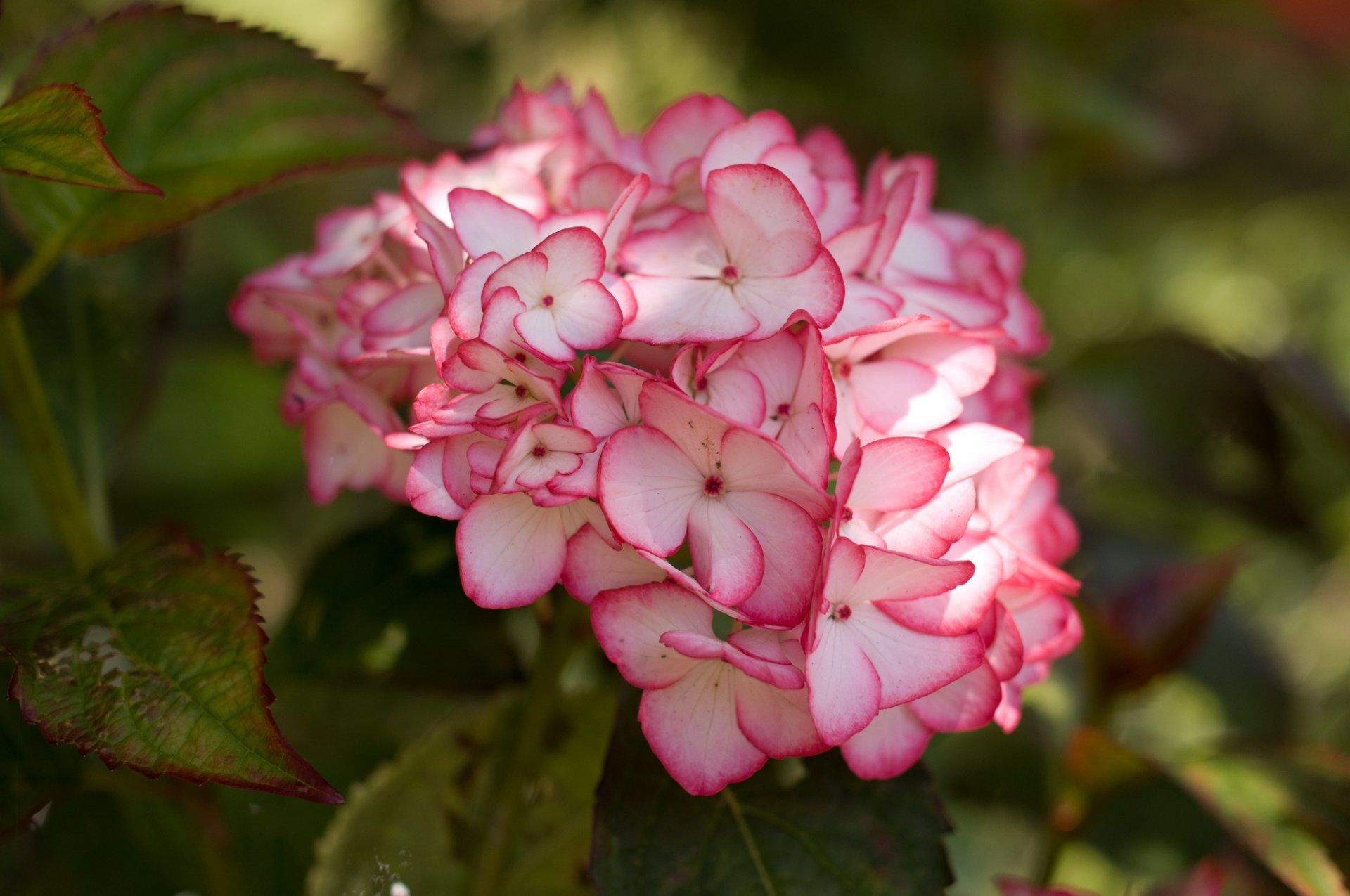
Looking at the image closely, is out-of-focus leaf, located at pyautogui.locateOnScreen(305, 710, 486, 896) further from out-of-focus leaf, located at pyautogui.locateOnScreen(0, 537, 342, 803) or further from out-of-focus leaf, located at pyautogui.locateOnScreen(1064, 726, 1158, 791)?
out-of-focus leaf, located at pyautogui.locateOnScreen(1064, 726, 1158, 791)

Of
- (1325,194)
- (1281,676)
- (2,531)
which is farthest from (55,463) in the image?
(1325,194)

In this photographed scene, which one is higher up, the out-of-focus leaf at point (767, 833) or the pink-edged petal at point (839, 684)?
the pink-edged petal at point (839, 684)

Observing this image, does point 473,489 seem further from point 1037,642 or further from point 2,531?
point 2,531

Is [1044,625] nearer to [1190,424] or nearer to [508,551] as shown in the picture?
[508,551]

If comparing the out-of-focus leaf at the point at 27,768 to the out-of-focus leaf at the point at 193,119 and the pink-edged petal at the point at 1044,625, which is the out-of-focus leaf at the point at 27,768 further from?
the pink-edged petal at the point at 1044,625

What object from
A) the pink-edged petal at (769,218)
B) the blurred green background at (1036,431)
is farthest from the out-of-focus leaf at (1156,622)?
the pink-edged petal at (769,218)

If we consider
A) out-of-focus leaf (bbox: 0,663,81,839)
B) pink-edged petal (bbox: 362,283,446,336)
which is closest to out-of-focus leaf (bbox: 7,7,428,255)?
pink-edged petal (bbox: 362,283,446,336)
